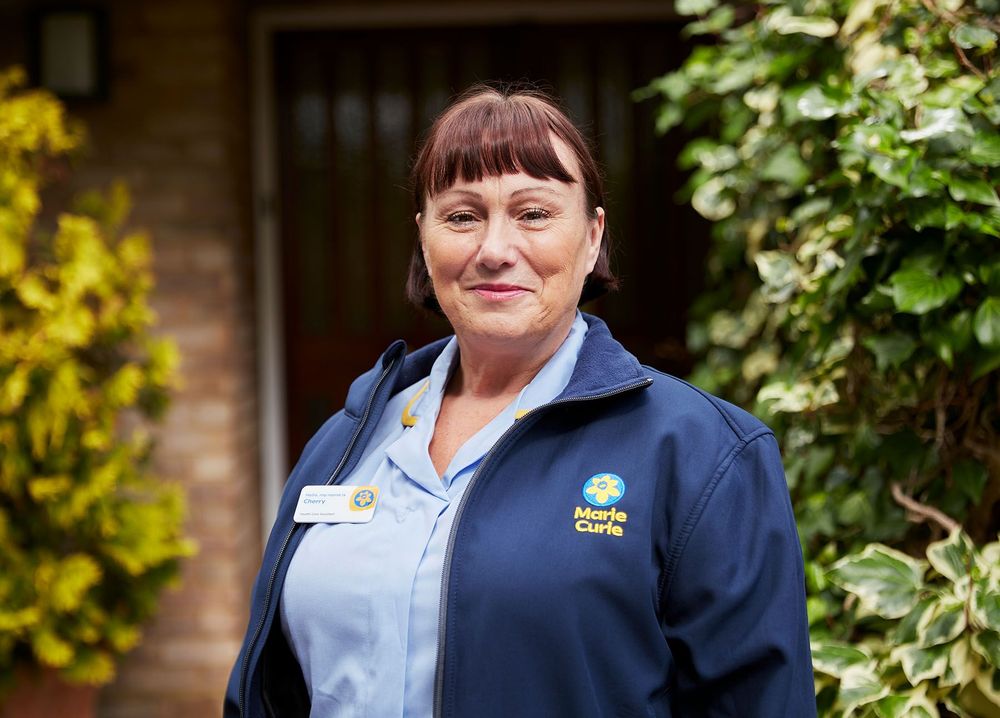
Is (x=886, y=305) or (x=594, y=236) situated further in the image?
(x=886, y=305)

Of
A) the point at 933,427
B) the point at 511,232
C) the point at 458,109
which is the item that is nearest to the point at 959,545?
the point at 933,427

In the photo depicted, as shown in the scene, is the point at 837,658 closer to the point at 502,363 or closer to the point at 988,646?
the point at 988,646

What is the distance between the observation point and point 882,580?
183cm

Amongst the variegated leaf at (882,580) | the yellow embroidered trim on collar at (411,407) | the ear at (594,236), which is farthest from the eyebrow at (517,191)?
the variegated leaf at (882,580)

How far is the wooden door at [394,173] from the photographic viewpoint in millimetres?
4242

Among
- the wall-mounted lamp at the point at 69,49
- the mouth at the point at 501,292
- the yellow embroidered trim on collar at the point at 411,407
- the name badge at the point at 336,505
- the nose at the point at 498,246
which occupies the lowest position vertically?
the name badge at the point at 336,505

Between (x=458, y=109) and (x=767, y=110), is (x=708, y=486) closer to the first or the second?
(x=458, y=109)

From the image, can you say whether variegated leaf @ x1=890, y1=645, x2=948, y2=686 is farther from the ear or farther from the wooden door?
the wooden door

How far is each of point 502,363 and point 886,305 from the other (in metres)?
0.75

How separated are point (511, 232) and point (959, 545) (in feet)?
3.15

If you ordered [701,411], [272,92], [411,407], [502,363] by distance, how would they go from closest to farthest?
[701,411]
[502,363]
[411,407]
[272,92]

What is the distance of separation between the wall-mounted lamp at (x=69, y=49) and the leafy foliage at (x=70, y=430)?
303 mm

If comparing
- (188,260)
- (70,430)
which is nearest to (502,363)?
(70,430)

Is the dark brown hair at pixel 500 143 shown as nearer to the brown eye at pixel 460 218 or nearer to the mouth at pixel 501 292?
the brown eye at pixel 460 218
